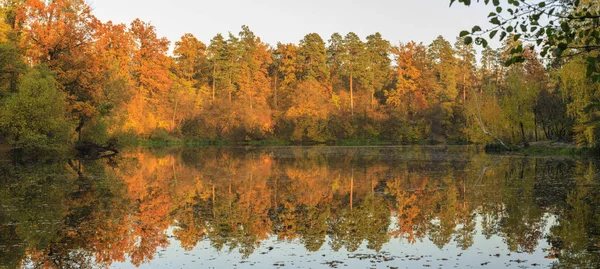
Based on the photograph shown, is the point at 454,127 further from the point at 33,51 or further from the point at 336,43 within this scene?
the point at 33,51

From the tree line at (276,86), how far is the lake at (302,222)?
2008 centimetres

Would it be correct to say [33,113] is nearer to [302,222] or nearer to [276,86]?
[302,222]

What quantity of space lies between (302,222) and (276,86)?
224 ft

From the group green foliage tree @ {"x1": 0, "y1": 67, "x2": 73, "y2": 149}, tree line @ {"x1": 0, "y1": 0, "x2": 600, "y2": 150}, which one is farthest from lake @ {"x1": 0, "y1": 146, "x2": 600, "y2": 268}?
tree line @ {"x1": 0, "y1": 0, "x2": 600, "y2": 150}

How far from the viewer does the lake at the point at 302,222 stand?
28.4ft

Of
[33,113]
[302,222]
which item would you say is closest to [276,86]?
[33,113]

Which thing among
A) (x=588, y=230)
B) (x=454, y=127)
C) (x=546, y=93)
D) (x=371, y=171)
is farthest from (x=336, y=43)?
(x=588, y=230)

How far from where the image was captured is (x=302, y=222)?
1195 centimetres

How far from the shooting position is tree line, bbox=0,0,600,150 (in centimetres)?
3856

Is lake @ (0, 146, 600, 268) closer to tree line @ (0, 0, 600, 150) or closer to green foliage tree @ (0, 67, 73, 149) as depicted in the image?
green foliage tree @ (0, 67, 73, 149)

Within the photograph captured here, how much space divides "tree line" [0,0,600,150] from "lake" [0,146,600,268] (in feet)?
65.9

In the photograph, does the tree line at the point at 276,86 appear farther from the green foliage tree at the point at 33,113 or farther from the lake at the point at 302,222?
the lake at the point at 302,222

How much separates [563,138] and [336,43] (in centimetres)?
5059

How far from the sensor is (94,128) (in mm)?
40031
